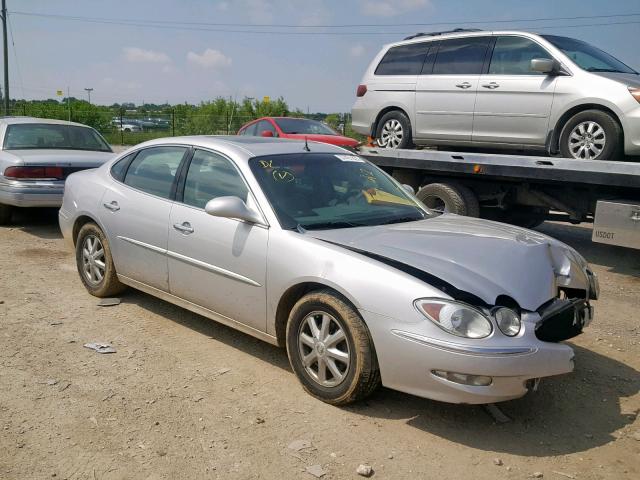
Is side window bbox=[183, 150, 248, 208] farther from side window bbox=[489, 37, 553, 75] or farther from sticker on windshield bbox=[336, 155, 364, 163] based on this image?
side window bbox=[489, 37, 553, 75]

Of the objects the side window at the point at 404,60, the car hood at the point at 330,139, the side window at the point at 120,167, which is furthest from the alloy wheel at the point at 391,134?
the side window at the point at 120,167

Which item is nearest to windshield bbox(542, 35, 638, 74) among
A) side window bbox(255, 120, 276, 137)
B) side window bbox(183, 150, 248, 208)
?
side window bbox(183, 150, 248, 208)

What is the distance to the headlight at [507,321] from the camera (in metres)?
3.40

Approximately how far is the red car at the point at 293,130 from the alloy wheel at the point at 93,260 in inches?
301

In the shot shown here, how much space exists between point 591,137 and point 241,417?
219 inches

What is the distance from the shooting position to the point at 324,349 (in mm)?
3832

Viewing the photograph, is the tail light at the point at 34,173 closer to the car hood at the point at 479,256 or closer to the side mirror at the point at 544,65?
the car hood at the point at 479,256

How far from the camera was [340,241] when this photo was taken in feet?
13.1

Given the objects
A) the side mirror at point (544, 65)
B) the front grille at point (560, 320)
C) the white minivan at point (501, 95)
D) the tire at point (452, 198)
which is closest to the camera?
the front grille at point (560, 320)

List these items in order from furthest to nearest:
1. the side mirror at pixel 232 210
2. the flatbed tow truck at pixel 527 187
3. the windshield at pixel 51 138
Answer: the windshield at pixel 51 138 < the flatbed tow truck at pixel 527 187 < the side mirror at pixel 232 210

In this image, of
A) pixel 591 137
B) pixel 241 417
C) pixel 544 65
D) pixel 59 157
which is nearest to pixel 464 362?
pixel 241 417

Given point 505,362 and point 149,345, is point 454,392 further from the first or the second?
point 149,345

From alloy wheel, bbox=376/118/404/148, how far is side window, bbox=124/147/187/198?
4.84m

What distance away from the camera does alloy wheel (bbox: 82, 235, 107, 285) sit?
18.9 ft
